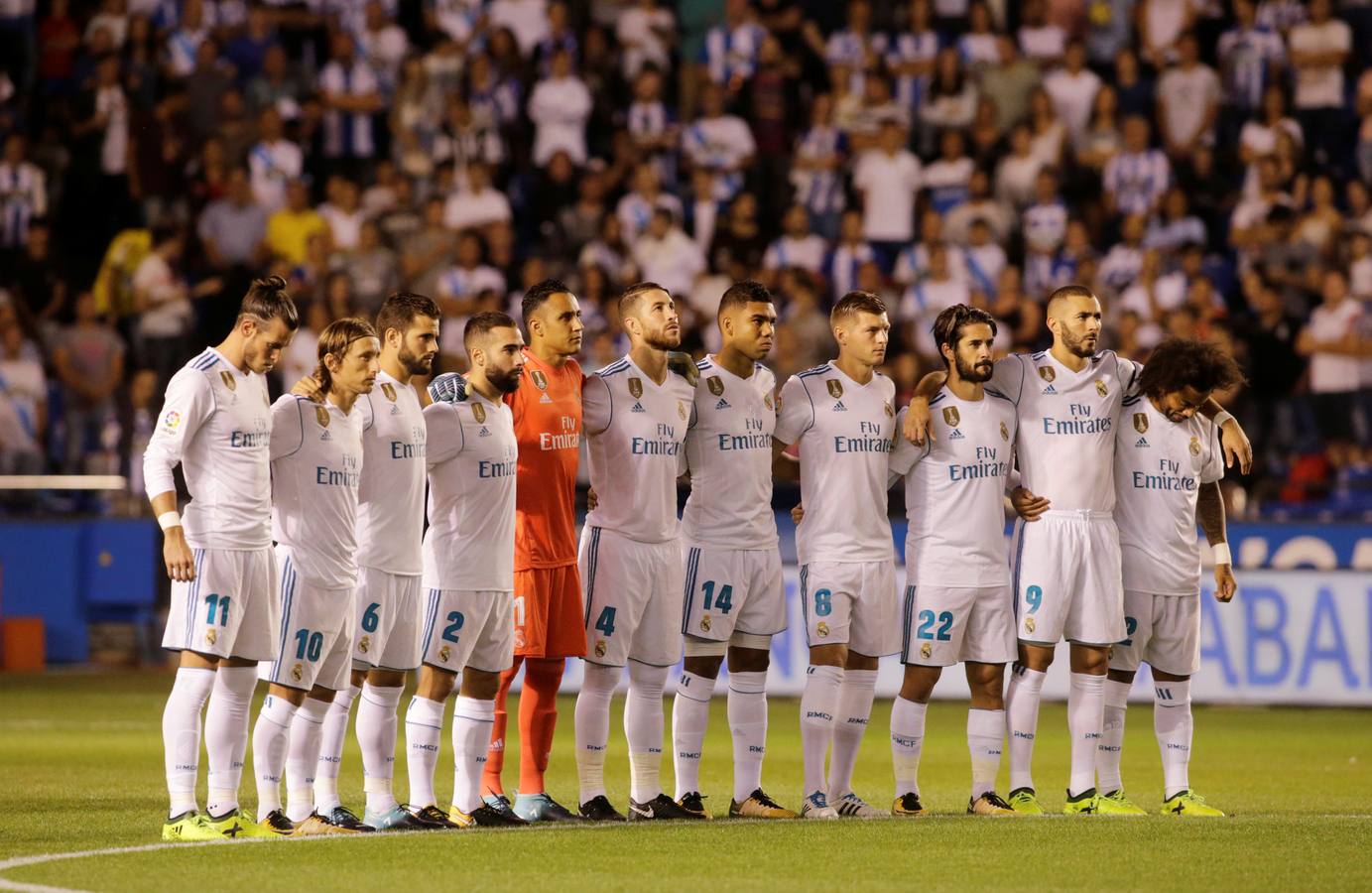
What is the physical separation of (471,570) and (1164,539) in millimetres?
3822

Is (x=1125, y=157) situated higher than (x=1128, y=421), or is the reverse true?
(x=1125, y=157)

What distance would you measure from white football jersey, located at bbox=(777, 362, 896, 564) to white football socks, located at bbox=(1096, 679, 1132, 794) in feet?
4.84

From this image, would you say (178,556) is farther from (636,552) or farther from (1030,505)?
(1030,505)

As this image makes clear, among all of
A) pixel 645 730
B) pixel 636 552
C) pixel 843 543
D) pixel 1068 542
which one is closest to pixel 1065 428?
pixel 1068 542

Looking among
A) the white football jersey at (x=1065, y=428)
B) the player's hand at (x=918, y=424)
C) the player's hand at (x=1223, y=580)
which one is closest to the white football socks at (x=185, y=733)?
the player's hand at (x=918, y=424)

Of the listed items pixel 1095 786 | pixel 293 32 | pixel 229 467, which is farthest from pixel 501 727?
pixel 293 32

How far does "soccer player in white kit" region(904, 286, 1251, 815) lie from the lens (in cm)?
1136

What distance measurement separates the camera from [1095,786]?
11.4m

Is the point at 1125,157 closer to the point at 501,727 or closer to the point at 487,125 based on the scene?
the point at 487,125

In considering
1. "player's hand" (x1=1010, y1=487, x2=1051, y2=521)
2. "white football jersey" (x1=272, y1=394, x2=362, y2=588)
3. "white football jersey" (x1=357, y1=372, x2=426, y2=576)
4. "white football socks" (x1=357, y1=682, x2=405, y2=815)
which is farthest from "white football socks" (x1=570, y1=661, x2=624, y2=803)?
"player's hand" (x1=1010, y1=487, x2=1051, y2=521)

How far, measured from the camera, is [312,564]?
33.8ft

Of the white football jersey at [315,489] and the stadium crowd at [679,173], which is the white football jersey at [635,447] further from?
the stadium crowd at [679,173]

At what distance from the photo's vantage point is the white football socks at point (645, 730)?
11.0 m

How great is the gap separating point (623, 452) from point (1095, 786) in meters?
3.07
